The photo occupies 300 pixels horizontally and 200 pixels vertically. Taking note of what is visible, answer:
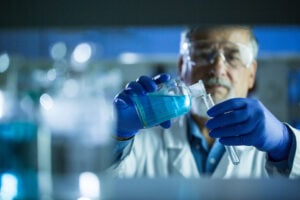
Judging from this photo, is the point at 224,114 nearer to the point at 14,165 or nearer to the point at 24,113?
the point at 14,165

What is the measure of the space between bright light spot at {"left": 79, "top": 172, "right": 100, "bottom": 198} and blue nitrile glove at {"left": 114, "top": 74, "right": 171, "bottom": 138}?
0.26 meters

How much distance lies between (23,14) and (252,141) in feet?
2.76

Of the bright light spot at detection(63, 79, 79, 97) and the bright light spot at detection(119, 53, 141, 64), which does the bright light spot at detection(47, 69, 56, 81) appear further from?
the bright light spot at detection(119, 53, 141, 64)

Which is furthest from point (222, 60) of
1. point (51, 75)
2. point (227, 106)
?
point (51, 75)

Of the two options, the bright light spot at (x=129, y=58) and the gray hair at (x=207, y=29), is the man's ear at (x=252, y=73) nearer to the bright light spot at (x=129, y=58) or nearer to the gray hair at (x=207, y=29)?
the gray hair at (x=207, y=29)

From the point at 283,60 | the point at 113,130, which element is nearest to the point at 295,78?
the point at 283,60

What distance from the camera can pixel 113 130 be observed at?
117 cm

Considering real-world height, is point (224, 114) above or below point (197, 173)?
above

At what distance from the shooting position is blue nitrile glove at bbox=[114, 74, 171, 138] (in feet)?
3.63

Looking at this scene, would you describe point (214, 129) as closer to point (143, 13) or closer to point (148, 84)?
point (148, 84)

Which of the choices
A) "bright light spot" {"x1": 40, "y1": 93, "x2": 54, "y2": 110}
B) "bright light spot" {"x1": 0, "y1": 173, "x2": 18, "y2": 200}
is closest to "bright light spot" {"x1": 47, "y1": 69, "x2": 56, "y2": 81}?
"bright light spot" {"x1": 40, "y1": 93, "x2": 54, "y2": 110}

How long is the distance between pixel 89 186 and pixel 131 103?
406mm

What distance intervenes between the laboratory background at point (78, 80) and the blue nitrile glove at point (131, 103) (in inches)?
1.7

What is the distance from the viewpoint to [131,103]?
1108 millimetres
